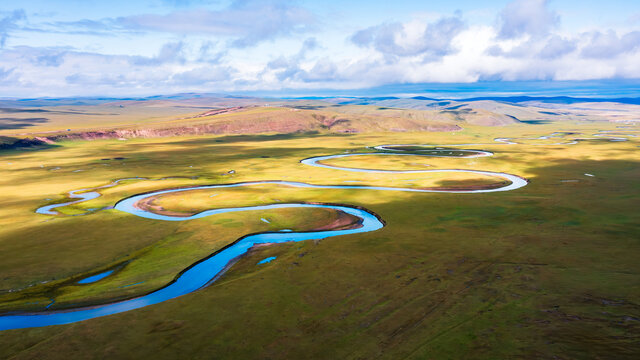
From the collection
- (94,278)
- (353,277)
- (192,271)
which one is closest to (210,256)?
(192,271)

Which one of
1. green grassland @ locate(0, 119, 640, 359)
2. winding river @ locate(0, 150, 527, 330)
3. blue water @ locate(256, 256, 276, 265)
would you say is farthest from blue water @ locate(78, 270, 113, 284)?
blue water @ locate(256, 256, 276, 265)

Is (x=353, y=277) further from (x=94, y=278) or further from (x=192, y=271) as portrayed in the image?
(x=94, y=278)

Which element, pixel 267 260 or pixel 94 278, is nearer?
pixel 94 278

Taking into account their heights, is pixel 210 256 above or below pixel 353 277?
below

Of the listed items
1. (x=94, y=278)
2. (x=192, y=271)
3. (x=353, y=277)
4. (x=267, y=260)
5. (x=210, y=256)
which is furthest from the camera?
(x=210, y=256)

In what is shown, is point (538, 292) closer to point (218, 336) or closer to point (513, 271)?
point (513, 271)

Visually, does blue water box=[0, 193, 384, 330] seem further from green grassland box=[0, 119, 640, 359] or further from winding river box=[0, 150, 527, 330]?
green grassland box=[0, 119, 640, 359]

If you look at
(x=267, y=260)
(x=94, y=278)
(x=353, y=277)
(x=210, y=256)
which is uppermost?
(x=353, y=277)

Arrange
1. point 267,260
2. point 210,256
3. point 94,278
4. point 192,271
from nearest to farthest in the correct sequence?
point 94,278, point 192,271, point 267,260, point 210,256

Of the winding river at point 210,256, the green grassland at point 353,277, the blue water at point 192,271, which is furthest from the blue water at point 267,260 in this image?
the blue water at point 192,271
